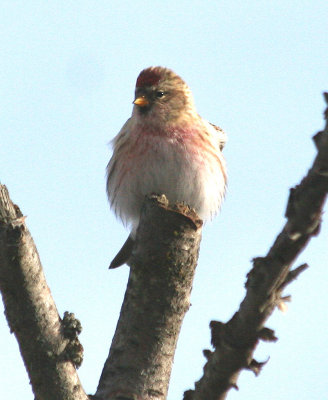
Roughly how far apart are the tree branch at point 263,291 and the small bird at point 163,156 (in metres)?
2.80

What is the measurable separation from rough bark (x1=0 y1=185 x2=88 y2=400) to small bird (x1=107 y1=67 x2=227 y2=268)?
98.5 inches

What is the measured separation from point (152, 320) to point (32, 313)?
29.9 inches

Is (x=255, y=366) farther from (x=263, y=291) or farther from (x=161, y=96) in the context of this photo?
(x=161, y=96)

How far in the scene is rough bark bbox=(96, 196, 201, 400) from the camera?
366cm

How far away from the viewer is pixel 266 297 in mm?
2637

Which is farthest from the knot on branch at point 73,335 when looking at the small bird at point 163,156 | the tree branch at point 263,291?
the small bird at point 163,156

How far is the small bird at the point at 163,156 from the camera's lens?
5.65m

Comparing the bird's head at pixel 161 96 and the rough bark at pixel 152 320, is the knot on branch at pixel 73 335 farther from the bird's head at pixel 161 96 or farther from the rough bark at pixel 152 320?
the bird's head at pixel 161 96

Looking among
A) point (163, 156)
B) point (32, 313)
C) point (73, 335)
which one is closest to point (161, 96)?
point (163, 156)

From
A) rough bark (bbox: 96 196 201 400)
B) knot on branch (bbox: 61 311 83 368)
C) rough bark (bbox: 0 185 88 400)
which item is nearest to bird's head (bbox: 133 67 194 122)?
rough bark (bbox: 96 196 201 400)

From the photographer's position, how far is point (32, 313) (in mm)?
3141

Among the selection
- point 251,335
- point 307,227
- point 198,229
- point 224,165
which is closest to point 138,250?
point 198,229

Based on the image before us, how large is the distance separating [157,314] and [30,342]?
2.49 feet

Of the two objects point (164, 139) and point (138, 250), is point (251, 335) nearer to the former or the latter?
point (138, 250)
